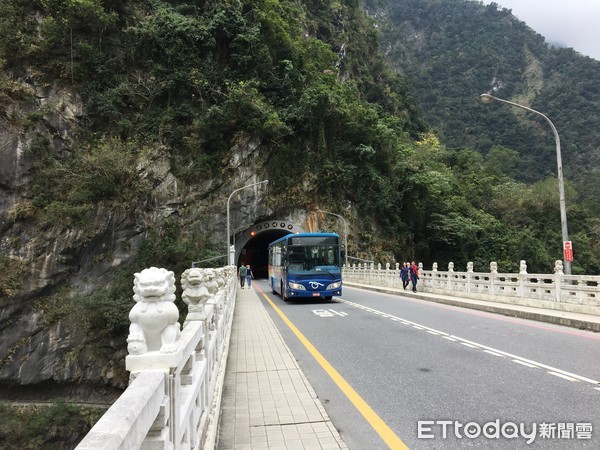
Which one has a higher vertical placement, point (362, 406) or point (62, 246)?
point (62, 246)

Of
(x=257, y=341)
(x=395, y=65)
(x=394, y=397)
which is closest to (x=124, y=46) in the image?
(x=257, y=341)

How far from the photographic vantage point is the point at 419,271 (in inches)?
989

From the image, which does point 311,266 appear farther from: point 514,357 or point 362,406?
point 362,406

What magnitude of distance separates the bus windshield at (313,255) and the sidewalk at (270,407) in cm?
1003

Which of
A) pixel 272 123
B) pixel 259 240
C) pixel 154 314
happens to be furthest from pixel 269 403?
pixel 259 240

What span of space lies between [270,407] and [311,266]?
46.8ft

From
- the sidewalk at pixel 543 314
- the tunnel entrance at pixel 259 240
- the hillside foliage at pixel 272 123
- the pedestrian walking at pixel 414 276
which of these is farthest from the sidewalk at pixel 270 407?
the tunnel entrance at pixel 259 240

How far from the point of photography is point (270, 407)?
566 centimetres

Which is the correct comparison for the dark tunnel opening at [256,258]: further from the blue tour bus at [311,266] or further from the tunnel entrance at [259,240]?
the blue tour bus at [311,266]

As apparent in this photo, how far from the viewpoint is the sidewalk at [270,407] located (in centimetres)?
452

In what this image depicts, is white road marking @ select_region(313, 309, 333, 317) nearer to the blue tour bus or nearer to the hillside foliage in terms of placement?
the blue tour bus

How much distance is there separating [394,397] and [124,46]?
1525 inches

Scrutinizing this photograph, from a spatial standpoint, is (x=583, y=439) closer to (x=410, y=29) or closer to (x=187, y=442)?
(x=187, y=442)

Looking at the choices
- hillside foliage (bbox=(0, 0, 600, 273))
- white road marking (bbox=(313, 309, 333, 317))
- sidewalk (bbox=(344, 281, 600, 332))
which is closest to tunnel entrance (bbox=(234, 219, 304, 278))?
hillside foliage (bbox=(0, 0, 600, 273))
